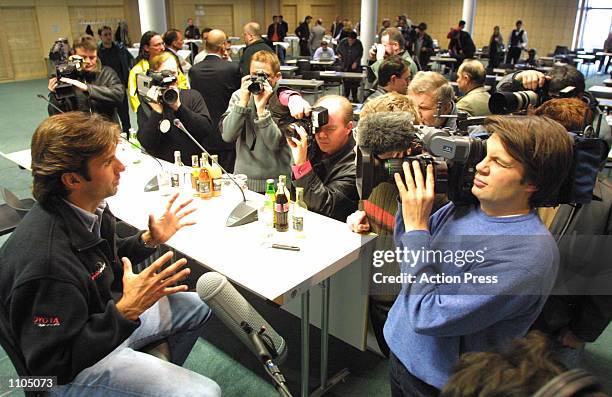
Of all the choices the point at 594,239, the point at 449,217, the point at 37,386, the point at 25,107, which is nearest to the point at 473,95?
the point at 594,239

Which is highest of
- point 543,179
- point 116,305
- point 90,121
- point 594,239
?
point 90,121

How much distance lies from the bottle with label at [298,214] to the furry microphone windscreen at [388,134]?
0.72 m

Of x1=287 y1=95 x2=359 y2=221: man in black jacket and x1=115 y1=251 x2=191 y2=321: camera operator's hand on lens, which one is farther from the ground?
x1=287 y1=95 x2=359 y2=221: man in black jacket

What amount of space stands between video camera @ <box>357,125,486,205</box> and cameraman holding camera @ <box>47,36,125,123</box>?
302cm

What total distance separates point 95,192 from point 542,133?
144 centimetres

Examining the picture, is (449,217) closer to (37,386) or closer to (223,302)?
(223,302)

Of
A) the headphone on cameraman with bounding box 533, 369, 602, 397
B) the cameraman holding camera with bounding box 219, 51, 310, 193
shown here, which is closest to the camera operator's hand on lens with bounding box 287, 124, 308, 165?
the cameraman holding camera with bounding box 219, 51, 310, 193

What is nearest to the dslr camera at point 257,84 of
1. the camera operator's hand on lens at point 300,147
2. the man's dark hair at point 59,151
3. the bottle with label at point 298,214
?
the camera operator's hand on lens at point 300,147

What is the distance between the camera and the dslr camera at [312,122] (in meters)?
2.25

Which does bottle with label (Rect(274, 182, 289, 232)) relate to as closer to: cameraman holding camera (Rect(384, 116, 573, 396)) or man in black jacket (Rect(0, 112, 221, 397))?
man in black jacket (Rect(0, 112, 221, 397))

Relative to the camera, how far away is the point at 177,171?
2967 millimetres

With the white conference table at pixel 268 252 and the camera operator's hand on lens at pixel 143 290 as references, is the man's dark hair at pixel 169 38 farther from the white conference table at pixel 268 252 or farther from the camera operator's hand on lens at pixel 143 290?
the camera operator's hand on lens at pixel 143 290

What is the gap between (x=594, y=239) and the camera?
5.65 feet

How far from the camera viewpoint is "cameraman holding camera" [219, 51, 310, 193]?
275cm
